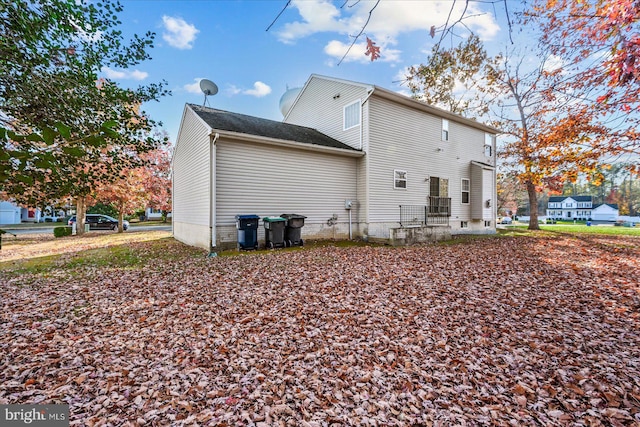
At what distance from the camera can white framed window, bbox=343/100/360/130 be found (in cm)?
1247

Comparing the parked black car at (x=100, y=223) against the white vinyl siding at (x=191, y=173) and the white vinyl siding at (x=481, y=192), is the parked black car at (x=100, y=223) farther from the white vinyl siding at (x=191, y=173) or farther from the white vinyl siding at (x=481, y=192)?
the white vinyl siding at (x=481, y=192)

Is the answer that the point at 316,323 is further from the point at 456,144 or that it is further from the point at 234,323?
the point at 456,144

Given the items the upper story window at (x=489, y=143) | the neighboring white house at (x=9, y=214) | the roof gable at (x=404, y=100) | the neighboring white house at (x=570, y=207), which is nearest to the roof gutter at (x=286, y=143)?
the roof gable at (x=404, y=100)

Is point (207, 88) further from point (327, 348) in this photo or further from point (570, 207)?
point (570, 207)

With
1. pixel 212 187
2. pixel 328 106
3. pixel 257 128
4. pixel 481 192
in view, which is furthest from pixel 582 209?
pixel 212 187

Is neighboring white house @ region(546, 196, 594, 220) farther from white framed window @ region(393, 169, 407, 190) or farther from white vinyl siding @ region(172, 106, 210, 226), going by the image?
white vinyl siding @ region(172, 106, 210, 226)

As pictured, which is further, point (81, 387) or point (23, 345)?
point (23, 345)

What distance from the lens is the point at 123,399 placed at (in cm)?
255

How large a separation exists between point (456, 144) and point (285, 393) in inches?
625

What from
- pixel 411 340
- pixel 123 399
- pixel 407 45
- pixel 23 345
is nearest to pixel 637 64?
pixel 407 45

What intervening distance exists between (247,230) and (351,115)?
7.08m

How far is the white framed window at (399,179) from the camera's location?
12992 mm

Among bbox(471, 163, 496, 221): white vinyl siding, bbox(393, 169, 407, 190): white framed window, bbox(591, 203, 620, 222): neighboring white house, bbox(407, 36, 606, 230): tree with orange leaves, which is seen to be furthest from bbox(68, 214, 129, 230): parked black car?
bbox(591, 203, 620, 222): neighboring white house

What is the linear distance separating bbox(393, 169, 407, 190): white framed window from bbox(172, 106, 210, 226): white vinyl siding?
26.1 ft
